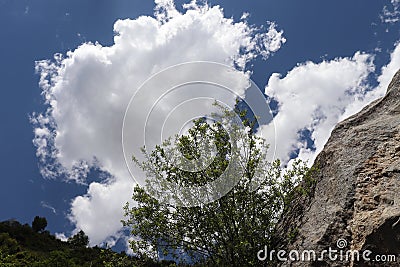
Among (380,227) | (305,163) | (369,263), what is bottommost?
(369,263)

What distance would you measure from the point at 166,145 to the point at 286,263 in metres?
5.91

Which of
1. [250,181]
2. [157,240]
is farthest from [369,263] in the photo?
[157,240]

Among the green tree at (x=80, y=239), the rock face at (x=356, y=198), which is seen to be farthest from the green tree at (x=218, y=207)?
the green tree at (x=80, y=239)

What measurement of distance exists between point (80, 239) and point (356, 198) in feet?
277

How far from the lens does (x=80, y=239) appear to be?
8569 cm

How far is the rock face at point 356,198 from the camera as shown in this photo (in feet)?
29.9

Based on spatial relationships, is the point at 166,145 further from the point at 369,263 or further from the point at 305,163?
the point at 369,263

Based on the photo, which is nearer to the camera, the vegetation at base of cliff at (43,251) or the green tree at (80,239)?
the vegetation at base of cliff at (43,251)

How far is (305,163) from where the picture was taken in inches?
531
